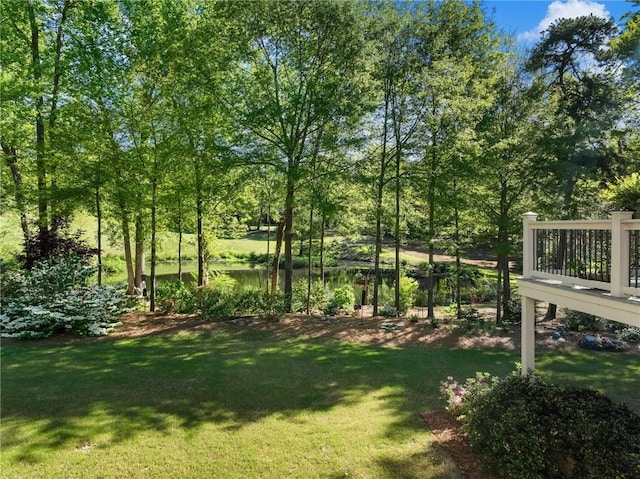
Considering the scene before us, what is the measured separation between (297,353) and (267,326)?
6.88 feet

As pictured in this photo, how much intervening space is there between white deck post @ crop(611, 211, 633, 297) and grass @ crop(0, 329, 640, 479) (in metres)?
2.44

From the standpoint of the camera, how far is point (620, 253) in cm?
355

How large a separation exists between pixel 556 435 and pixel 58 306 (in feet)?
30.7

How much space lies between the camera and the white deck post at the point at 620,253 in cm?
353

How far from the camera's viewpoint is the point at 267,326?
961 cm

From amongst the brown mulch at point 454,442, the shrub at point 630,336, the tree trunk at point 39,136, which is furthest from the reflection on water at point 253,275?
the brown mulch at point 454,442

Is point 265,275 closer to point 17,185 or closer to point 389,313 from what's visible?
point 389,313

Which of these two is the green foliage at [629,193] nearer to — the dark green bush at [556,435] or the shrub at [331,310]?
the dark green bush at [556,435]

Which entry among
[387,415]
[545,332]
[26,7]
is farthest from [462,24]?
[26,7]

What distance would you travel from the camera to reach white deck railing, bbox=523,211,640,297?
3543 mm

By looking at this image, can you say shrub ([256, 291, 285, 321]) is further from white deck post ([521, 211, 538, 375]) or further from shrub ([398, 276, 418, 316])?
white deck post ([521, 211, 538, 375])

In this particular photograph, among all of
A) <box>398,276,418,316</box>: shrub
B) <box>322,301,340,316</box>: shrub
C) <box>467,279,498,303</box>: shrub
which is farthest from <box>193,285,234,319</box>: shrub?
<box>467,279,498,303</box>: shrub

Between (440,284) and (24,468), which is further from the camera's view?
(440,284)

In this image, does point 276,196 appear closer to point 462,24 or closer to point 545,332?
point 462,24
